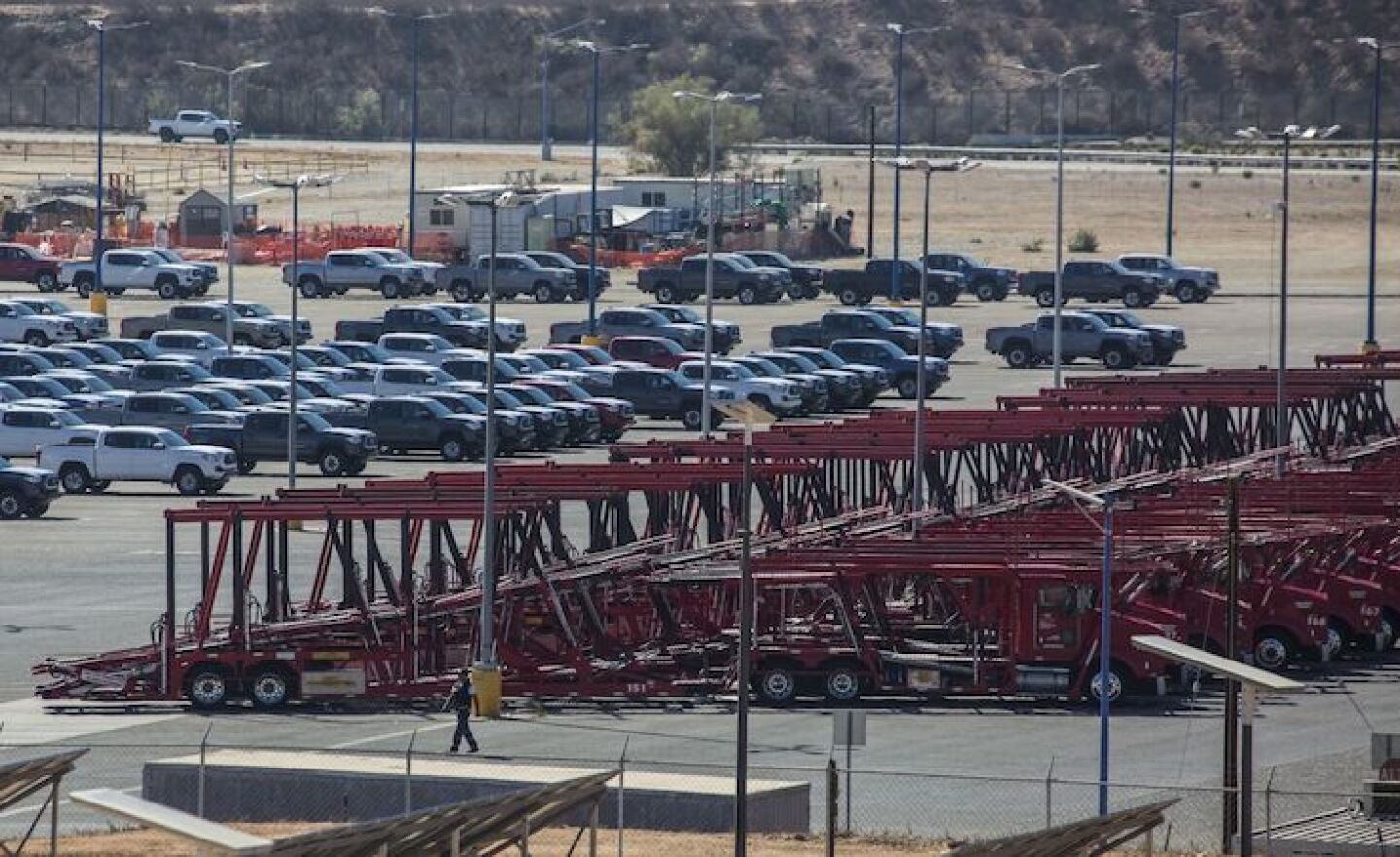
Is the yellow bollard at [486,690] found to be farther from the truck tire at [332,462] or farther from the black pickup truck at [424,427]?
the black pickup truck at [424,427]

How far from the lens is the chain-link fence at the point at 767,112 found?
169 meters

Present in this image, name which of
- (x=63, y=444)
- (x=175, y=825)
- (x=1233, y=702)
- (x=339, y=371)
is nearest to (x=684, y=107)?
(x=339, y=371)

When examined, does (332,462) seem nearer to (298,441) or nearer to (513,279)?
(298,441)

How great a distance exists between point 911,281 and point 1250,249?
24.3 metres

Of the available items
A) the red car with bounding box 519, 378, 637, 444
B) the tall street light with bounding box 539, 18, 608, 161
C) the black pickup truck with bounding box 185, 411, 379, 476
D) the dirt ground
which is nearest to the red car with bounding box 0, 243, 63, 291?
the tall street light with bounding box 539, 18, 608, 161

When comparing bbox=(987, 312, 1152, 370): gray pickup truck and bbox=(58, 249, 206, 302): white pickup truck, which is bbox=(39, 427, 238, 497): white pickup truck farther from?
bbox=(58, 249, 206, 302): white pickup truck

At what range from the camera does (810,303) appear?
107 m

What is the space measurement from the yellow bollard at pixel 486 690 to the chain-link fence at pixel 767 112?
122174 millimetres

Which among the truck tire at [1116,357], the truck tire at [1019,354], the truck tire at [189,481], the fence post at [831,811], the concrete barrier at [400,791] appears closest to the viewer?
the fence post at [831,811]

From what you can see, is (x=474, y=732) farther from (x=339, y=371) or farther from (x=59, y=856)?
(x=339, y=371)

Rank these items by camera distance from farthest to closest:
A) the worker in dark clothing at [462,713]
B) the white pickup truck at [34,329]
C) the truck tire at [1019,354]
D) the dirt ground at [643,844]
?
the white pickup truck at [34,329]
the truck tire at [1019,354]
the worker in dark clothing at [462,713]
the dirt ground at [643,844]

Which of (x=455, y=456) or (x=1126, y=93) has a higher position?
(x=1126, y=93)

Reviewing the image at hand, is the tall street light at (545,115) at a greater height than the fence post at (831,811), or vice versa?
the tall street light at (545,115)

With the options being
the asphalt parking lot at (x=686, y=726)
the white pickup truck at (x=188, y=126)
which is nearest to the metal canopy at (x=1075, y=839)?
the asphalt parking lot at (x=686, y=726)
